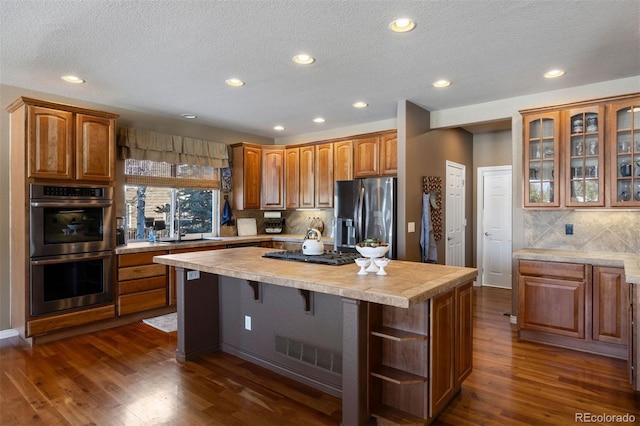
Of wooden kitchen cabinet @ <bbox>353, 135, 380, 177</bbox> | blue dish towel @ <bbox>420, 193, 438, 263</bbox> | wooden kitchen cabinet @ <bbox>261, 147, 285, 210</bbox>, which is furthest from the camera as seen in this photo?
wooden kitchen cabinet @ <bbox>261, 147, 285, 210</bbox>

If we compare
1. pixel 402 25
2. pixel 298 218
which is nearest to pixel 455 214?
pixel 298 218

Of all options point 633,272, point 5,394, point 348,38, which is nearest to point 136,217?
point 5,394

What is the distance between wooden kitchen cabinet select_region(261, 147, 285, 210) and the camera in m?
6.29

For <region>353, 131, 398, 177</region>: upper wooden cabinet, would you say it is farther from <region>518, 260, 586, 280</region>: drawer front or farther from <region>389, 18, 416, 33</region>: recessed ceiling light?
<region>389, 18, 416, 33</region>: recessed ceiling light

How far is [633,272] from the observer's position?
2.62 meters

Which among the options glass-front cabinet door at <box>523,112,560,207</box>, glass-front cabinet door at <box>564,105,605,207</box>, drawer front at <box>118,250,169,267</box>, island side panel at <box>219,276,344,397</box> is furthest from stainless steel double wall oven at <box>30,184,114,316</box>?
glass-front cabinet door at <box>564,105,605,207</box>

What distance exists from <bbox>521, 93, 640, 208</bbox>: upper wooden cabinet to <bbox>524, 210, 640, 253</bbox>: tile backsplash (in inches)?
11.6

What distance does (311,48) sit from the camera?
299cm

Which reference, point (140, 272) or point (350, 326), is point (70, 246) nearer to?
point (140, 272)

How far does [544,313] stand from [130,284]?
4.52 meters

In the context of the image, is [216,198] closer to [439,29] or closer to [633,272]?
[439,29]

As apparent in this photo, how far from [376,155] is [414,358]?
3.37m

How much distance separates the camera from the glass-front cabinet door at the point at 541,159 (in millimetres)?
3885

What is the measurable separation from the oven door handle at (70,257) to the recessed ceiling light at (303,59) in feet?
9.84
